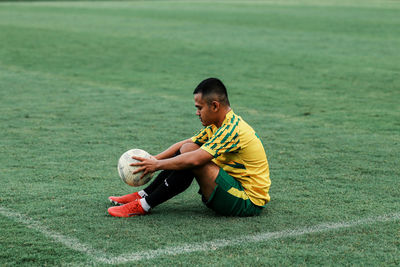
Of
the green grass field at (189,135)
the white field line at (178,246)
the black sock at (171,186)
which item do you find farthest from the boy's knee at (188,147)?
the white field line at (178,246)

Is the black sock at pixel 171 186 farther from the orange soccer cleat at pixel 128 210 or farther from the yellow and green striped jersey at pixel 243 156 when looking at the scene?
the yellow and green striped jersey at pixel 243 156

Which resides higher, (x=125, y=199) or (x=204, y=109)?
(x=204, y=109)

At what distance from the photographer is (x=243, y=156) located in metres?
5.11

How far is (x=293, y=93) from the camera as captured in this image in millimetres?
11859

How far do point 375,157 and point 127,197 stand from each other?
10.6 feet

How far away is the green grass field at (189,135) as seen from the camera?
4.43 meters

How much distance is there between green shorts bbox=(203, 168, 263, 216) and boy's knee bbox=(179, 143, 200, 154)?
0.39m

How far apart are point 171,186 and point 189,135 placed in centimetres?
336

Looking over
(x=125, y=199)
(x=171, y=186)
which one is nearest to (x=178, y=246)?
(x=171, y=186)

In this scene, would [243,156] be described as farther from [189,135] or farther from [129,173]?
[189,135]

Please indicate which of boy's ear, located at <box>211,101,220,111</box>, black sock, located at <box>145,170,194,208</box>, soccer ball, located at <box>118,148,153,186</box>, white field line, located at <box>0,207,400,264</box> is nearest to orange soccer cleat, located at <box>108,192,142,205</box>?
soccer ball, located at <box>118,148,153,186</box>

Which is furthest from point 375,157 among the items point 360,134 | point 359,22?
point 359,22

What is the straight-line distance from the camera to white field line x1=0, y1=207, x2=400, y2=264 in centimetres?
421

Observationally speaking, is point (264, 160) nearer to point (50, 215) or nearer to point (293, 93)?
point (50, 215)
